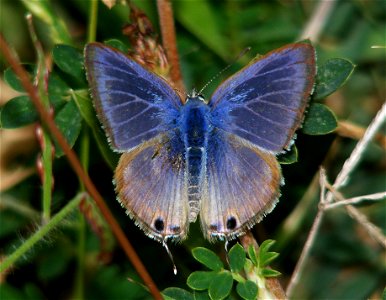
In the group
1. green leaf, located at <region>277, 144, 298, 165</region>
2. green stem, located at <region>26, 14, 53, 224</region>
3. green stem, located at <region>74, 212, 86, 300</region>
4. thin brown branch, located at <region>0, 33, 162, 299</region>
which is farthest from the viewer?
green stem, located at <region>74, 212, 86, 300</region>

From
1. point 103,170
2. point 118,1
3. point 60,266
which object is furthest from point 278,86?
point 60,266

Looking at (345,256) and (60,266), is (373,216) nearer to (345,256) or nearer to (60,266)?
(345,256)

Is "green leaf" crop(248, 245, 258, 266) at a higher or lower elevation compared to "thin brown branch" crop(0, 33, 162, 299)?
lower

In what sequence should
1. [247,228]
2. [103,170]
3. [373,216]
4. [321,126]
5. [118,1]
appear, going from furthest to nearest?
[373,216]
[103,170]
[118,1]
[321,126]
[247,228]

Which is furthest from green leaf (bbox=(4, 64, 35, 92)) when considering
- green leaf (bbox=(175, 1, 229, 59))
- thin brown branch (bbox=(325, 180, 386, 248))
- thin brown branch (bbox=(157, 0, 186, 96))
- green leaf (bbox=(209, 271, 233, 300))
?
thin brown branch (bbox=(325, 180, 386, 248))

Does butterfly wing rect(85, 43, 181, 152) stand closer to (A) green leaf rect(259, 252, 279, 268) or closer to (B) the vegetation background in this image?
(B) the vegetation background

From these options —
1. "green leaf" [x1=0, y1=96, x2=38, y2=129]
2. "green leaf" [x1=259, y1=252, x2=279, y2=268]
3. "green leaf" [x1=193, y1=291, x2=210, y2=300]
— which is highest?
"green leaf" [x1=0, y1=96, x2=38, y2=129]

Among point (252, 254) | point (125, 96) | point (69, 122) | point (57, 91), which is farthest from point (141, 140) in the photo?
point (252, 254)
